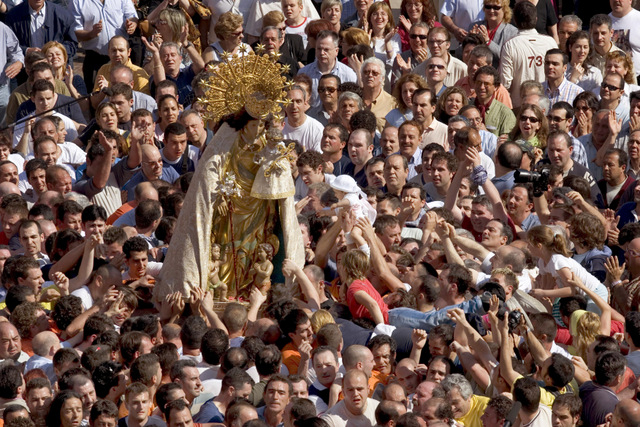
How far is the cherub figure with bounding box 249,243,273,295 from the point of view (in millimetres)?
14586

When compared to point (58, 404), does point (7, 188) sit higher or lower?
lower

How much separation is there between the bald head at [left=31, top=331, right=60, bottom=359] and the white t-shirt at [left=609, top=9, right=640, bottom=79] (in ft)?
29.0

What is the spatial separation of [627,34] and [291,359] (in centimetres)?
788

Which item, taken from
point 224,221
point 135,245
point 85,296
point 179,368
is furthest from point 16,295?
point 179,368

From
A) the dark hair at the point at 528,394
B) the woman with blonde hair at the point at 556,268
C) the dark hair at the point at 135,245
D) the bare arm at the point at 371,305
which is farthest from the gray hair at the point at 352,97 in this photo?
the dark hair at the point at 528,394

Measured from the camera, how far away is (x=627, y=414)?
38.2ft

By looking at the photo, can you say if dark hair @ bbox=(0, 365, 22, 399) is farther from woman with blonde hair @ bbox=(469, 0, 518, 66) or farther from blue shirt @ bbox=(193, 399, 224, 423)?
woman with blonde hair @ bbox=(469, 0, 518, 66)

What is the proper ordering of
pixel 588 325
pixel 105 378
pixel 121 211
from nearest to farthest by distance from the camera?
pixel 105 378 < pixel 588 325 < pixel 121 211

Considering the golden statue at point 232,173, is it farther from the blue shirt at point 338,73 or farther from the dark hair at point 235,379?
the blue shirt at point 338,73

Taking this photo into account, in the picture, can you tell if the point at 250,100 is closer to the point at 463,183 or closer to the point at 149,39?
the point at 463,183

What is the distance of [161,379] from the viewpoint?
12820 millimetres

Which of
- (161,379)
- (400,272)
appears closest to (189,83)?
(400,272)

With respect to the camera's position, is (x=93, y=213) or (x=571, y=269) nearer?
(x=571, y=269)

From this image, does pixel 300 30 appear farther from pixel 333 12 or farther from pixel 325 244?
pixel 325 244
